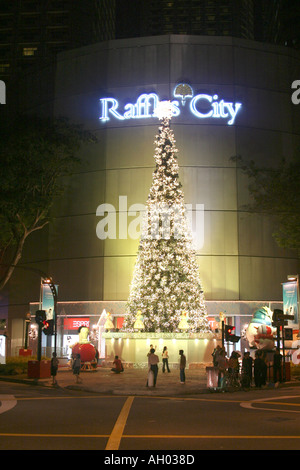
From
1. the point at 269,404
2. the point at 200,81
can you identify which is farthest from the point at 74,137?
the point at 269,404

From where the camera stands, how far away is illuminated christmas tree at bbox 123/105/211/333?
1359 inches

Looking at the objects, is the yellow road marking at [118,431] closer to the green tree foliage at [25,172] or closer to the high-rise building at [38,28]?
the green tree foliage at [25,172]

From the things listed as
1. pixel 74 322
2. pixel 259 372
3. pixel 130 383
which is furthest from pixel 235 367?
pixel 74 322

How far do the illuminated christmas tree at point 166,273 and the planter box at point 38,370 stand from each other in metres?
7.11

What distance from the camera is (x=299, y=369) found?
2944cm

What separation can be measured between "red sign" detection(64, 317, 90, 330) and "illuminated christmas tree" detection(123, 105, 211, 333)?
10743 millimetres

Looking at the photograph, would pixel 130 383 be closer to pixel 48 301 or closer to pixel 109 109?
pixel 48 301

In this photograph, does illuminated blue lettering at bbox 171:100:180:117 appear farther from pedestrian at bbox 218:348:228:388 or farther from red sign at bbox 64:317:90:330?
pedestrian at bbox 218:348:228:388

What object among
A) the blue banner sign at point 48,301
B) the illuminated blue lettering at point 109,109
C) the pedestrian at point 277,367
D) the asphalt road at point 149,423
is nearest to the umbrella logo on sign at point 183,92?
the illuminated blue lettering at point 109,109

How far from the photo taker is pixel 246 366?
2566 centimetres

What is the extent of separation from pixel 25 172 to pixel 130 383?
1555 centimetres

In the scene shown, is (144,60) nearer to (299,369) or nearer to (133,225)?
(133,225)

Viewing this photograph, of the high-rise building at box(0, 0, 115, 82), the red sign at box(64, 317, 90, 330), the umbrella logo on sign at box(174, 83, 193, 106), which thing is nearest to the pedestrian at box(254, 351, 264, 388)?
the red sign at box(64, 317, 90, 330)

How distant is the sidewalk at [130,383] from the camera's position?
2308 cm
